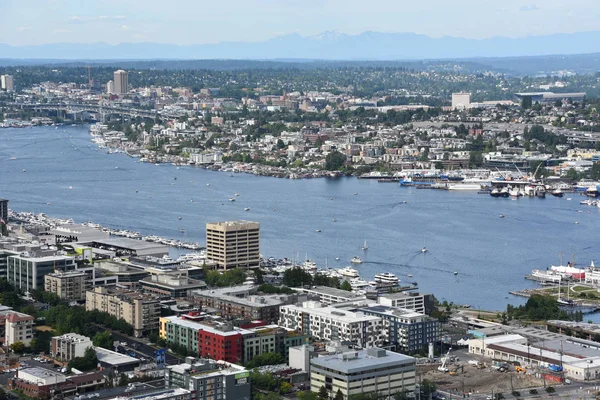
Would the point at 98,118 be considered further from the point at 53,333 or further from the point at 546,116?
the point at 53,333

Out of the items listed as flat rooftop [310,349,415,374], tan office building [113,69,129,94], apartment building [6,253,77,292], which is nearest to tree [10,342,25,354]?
apartment building [6,253,77,292]

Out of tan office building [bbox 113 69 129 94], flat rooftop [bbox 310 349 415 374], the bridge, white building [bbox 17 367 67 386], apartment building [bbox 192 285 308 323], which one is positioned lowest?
the bridge

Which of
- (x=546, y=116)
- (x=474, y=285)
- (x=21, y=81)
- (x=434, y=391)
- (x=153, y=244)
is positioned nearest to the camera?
(x=434, y=391)

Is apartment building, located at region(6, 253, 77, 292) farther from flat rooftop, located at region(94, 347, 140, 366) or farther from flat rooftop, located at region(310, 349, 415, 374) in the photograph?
flat rooftop, located at region(310, 349, 415, 374)

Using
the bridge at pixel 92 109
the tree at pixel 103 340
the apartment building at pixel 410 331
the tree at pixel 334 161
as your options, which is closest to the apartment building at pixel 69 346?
the tree at pixel 103 340

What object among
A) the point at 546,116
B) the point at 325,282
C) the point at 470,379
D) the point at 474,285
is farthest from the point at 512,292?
the point at 546,116
